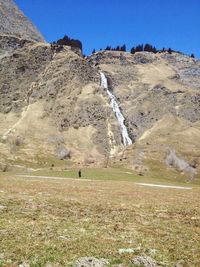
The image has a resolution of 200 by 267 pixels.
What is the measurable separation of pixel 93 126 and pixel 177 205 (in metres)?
153

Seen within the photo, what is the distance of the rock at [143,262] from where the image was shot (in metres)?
16.7

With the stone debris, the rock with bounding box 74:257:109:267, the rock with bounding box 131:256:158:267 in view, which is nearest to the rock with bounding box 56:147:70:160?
the stone debris

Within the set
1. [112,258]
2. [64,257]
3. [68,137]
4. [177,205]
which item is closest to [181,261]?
[112,258]

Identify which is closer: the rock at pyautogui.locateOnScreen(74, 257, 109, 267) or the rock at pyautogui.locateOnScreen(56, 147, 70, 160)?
the rock at pyautogui.locateOnScreen(74, 257, 109, 267)

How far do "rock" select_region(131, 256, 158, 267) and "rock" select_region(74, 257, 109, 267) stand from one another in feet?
3.62

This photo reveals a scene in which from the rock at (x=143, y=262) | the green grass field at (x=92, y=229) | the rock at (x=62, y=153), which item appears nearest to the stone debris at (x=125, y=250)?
the green grass field at (x=92, y=229)

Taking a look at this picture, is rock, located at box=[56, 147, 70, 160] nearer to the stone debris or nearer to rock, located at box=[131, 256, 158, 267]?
the stone debris

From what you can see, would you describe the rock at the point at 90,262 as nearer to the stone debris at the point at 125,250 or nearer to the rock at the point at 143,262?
the rock at the point at 143,262

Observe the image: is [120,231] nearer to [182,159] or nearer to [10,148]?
[182,159]

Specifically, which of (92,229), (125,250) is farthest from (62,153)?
(125,250)

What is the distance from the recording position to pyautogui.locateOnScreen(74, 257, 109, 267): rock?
1630 centimetres

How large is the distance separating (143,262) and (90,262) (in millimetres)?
2060

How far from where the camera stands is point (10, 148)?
162m

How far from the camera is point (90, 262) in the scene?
16547 mm
